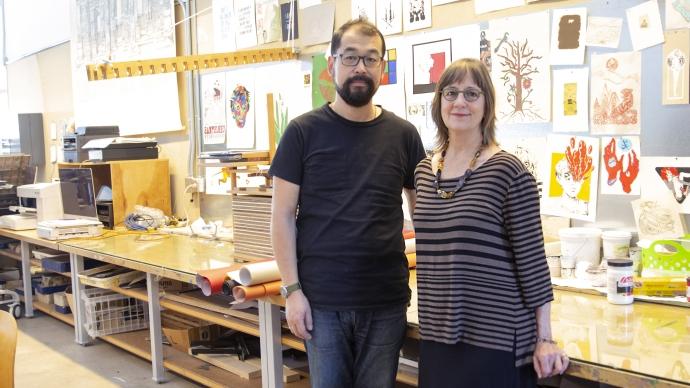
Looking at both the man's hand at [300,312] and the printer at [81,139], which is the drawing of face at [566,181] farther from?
the printer at [81,139]

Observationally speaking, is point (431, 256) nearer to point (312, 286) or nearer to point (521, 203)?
point (521, 203)

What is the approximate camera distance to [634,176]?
2.15 m

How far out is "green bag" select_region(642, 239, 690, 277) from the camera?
198 centimetres

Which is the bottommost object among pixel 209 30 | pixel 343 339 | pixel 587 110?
pixel 343 339

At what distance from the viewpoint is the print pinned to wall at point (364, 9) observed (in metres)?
2.93

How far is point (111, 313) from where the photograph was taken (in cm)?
390

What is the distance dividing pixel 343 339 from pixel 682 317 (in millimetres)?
897

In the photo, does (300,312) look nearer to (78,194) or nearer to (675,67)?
(675,67)

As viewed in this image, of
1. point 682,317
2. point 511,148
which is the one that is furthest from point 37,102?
point 682,317

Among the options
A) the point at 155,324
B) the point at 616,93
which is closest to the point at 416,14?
the point at 616,93

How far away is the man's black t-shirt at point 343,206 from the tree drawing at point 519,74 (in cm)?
83

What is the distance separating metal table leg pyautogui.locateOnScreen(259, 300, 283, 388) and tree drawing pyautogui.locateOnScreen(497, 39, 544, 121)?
1.14 m

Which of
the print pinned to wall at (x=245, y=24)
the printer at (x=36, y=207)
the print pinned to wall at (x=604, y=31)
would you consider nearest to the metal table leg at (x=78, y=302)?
the printer at (x=36, y=207)

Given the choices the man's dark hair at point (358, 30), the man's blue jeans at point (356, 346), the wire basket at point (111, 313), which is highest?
the man's dark hair at point (358, 30)
